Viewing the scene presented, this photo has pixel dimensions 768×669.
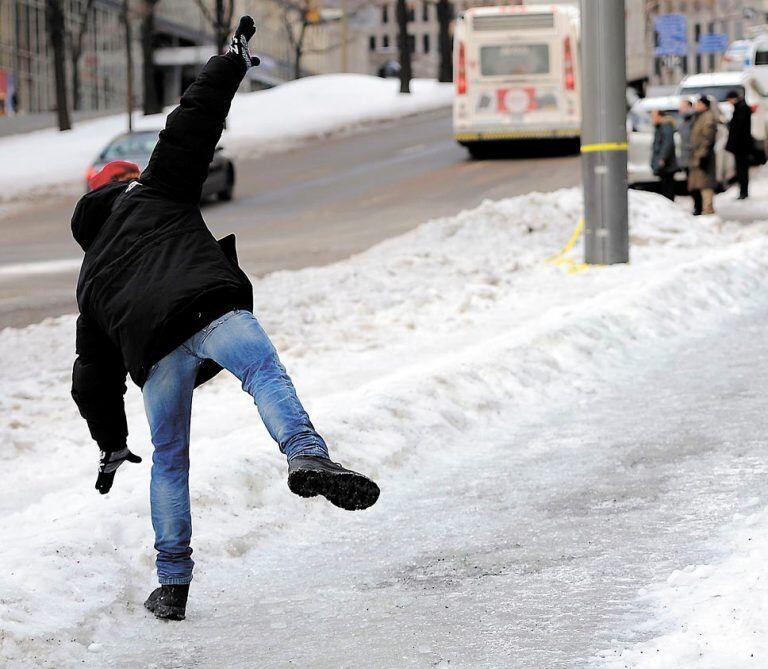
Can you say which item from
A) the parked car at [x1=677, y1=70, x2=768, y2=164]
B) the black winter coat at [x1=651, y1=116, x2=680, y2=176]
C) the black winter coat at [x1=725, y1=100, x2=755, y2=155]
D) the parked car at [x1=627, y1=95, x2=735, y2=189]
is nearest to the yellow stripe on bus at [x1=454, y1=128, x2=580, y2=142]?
→ the parked car at [x1=677, y1=70, x2=768, y2=164]

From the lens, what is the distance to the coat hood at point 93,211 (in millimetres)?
4977

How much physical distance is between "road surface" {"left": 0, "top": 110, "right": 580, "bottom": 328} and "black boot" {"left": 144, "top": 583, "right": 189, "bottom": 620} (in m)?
9.17

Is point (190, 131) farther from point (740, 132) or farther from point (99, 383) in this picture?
point (740, 132)

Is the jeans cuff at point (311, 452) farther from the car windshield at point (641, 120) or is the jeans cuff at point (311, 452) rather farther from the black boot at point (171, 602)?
the car windshield at point (641, 120)

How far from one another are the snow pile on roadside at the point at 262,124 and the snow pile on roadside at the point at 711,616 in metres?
28.1

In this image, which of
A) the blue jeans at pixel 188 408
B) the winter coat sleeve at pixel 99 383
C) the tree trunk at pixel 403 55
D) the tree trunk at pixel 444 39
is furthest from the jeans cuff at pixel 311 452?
the tree trunk at pixel 444 39

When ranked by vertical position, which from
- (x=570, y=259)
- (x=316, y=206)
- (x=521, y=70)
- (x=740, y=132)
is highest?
(x=521, y=70)

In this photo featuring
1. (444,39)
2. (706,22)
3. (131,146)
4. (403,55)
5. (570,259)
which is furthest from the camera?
(706,22)

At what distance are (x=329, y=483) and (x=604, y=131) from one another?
10.8 m

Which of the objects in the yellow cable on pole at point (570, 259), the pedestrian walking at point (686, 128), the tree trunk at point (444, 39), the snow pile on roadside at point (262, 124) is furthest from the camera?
the tree trunk at point (444, 39)

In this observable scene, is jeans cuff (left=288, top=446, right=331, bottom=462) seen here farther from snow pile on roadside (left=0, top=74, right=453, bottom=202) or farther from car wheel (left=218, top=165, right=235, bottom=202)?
snow pile on roadside (left=0, top=74, right=453, bottom=202)

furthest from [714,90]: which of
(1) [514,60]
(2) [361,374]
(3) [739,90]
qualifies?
(2) [361,374]

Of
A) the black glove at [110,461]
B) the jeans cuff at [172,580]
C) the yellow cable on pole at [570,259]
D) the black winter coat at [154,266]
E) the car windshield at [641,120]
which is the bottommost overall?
the jeans cuff at [172,580]

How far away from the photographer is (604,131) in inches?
573
